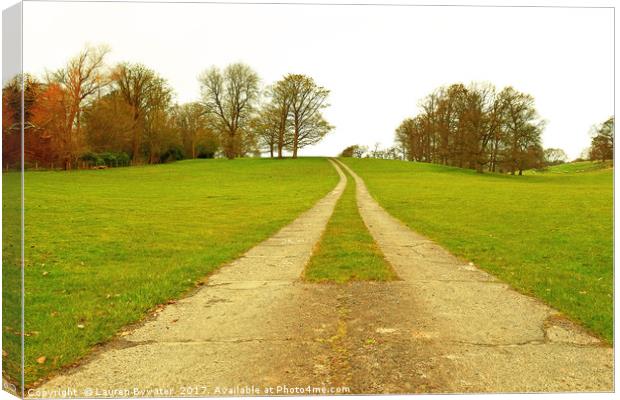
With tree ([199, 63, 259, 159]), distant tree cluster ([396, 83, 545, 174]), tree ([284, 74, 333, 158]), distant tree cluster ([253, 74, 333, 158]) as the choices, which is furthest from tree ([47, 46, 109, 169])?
distant tree cluster ([396, 83, 545, 174])

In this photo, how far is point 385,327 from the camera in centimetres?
464

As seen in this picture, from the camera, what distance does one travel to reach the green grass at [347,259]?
727 centimetres

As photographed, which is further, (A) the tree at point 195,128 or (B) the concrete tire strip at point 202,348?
(A) the tree at point 195,128

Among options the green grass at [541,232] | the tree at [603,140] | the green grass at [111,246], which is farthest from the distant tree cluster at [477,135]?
the green grass at [111,246]

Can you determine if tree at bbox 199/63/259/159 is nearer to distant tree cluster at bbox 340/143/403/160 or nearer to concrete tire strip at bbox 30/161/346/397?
distant tree cluster at bbox 340/143/403/160

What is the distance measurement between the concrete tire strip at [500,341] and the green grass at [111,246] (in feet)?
12.0

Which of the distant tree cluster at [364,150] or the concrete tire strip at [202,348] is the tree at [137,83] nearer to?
the concrete tire strip at [202,348]

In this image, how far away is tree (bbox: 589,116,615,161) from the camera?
5.02 meters

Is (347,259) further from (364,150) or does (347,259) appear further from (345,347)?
(364,150)

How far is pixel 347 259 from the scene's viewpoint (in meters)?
8.63

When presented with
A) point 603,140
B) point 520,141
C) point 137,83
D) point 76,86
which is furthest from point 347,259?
point 520,141

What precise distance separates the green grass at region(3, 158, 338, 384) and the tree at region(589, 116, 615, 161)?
6279 mm

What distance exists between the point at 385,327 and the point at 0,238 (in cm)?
404

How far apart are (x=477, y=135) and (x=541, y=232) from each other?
3.69m
